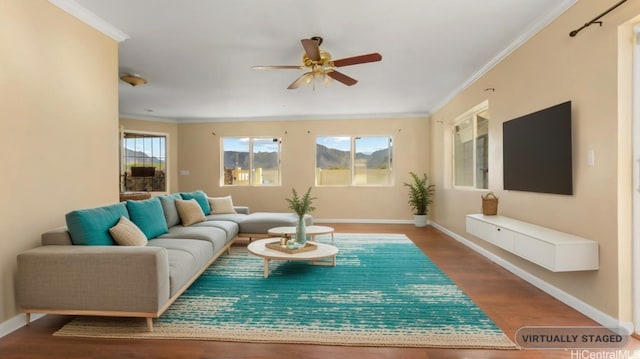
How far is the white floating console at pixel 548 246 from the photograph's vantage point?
224 cm

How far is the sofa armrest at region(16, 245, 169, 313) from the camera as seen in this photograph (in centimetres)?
212

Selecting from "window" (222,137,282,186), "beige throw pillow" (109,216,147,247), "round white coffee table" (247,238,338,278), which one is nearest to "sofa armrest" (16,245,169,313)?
"beige throw pillow" (109,216,147,247)

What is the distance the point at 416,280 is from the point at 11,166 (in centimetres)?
358

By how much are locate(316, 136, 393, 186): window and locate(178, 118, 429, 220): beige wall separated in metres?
0.16

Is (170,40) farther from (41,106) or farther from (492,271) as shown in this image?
(492,271)

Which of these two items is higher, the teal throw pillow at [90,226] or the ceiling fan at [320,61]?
the ceiling fan at [320,61]

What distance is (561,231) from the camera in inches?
103

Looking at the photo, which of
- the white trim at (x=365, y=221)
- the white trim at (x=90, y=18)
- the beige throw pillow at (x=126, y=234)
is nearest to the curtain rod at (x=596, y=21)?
the beige throw pillow at (x=126, y=234)

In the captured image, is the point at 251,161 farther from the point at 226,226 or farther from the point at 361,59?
the point at 361,59

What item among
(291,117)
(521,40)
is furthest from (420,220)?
(521,40)

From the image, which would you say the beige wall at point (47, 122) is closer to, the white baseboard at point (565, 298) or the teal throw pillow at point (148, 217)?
the teal throw pillow at point (148, 217)

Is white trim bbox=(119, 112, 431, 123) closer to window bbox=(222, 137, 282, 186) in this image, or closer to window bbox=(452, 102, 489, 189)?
window bbox=(222, 137, 282, 186)

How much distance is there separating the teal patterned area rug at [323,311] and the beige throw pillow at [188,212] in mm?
929

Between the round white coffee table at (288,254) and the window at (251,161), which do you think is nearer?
the round white coffee table at (288,254)
